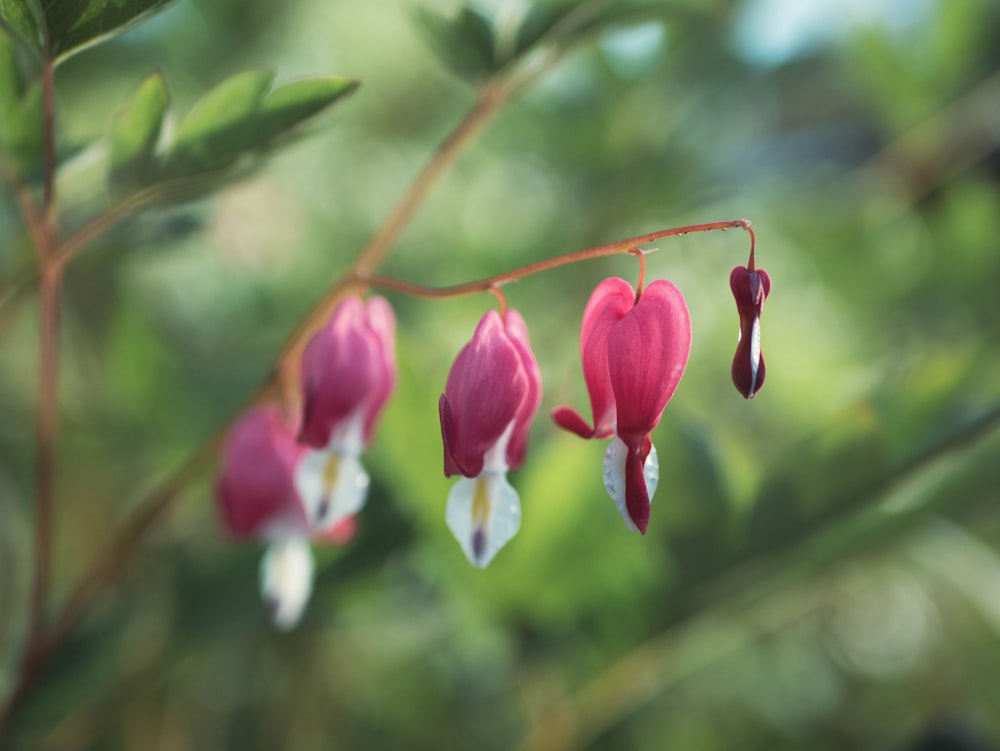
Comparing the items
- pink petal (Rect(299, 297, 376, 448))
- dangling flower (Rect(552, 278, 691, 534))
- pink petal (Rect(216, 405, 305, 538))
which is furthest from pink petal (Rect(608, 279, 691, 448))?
pink petal (Rect(216, 405, 305, 538))

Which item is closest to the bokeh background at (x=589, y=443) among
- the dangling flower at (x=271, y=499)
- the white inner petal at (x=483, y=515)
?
the dangling flower at (x=271, y=499)

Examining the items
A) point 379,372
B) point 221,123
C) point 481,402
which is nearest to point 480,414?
point 481,402

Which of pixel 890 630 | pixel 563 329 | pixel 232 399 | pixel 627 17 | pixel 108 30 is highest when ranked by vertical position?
pixel 108 30

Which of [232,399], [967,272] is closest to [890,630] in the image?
[967,272]

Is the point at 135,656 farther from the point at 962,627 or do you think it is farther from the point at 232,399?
the point at 962,627

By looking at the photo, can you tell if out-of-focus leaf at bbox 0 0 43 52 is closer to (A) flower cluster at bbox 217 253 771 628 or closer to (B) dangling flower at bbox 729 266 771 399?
(A) flower cluster at bbox 217 253 771 628

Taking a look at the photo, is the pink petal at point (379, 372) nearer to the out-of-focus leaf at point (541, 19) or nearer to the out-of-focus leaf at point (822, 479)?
the out-of-focus leaf at point (541, 19)
